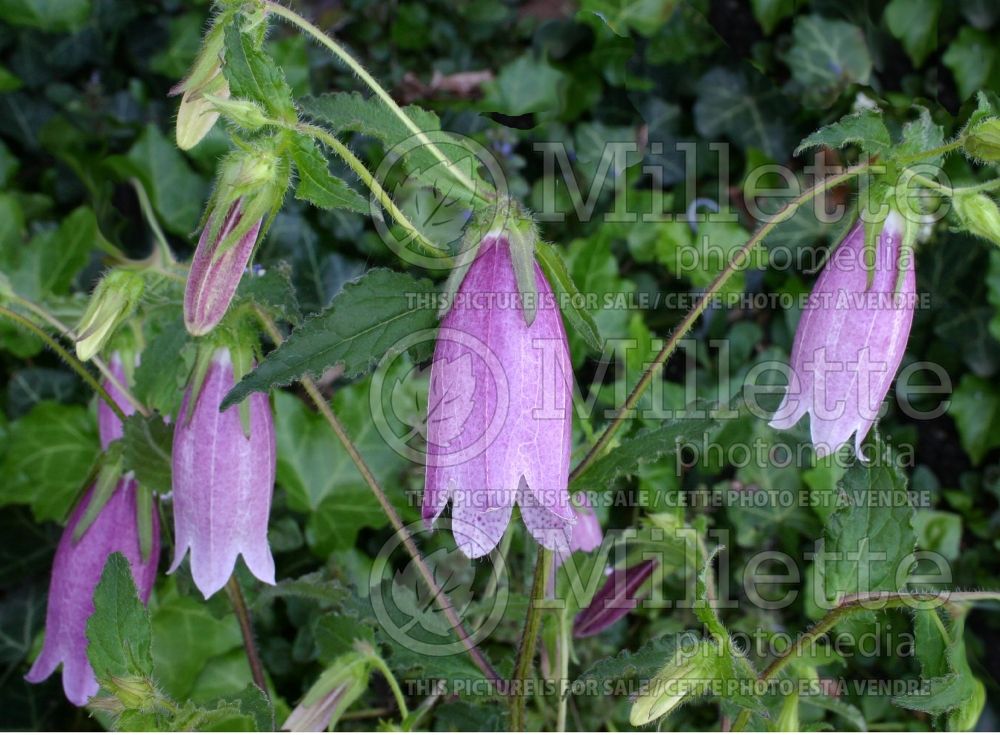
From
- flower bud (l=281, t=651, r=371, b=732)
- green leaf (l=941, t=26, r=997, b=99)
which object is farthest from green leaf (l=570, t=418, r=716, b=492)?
green leaf (l=941, t=26, r=997, b=99)

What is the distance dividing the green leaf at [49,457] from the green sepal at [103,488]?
0.50 metres

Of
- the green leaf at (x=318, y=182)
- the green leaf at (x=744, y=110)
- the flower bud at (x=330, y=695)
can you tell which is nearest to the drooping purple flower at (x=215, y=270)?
the green leaf at (x=318, y=182)

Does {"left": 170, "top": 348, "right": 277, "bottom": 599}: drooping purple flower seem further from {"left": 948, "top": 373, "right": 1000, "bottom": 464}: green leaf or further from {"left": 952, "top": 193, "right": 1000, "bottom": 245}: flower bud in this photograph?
{"left": 948, "top": 373, "right": 1000, "bottom": 464}: green leaf

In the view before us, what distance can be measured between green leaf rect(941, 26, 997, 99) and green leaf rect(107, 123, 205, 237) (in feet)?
5.14

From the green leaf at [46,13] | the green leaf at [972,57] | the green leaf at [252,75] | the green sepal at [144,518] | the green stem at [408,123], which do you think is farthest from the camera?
the green leaf at [46,13]

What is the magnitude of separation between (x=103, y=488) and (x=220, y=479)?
23 cm

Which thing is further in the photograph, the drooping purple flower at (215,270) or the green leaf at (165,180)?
the green leaf at (165,180)

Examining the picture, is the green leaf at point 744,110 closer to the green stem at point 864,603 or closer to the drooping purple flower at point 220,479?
the green stem at point 864,603

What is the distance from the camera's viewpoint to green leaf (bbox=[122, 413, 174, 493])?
3.61 feet

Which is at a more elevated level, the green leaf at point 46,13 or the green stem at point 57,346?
the green leaf at point 46,13

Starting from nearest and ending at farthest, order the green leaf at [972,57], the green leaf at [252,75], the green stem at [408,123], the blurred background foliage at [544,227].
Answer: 1. the green leaf at [252,75]
2. the green stem at [408,123]
3. the blurred background foliage at [544,227]
4. the green leaf at [972,57]

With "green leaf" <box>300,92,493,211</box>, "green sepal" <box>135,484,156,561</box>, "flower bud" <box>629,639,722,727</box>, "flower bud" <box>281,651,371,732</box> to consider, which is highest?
"green leaf" <box>300,92,493,211</box>

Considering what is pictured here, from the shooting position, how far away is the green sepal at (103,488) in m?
1.16

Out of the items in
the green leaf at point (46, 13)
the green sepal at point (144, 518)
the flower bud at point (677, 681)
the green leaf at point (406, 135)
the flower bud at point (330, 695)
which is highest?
the green leaf at point (46, 13)
